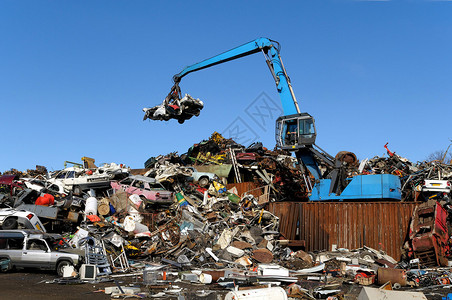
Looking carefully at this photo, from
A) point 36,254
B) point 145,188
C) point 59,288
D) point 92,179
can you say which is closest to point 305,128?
point 145,188

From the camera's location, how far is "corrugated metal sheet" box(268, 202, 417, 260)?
716 inches

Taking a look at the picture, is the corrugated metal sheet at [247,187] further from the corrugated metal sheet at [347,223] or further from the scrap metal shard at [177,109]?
the scrap metal shard at [177,109]

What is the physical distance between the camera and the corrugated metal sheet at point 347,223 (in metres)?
Answer: 18.2

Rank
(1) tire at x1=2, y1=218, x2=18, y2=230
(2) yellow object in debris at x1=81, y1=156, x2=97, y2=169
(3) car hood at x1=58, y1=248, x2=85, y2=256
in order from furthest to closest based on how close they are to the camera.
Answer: (2) yellow object in debris at x1=81, y1=156, x2=97, y2=169
(1) tire at x1=2, y1=218, x2=18, y2=230
(3) car hood at x1=58, y1=248, x2=85, y2=256

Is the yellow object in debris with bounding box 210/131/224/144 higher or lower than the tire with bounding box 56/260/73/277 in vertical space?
higher

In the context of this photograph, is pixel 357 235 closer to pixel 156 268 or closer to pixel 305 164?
pixel 305 164

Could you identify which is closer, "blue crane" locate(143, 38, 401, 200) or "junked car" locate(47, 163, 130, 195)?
"blue crane" locate(143, 38, 401, 200)

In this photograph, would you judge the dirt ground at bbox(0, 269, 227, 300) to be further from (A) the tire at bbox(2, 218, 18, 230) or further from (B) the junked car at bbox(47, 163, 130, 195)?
(B) the junked car at bbox(47, 163, 130, 195)

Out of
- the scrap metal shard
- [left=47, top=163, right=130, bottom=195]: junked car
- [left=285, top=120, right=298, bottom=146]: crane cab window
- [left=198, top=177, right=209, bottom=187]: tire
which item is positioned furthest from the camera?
[left=198, top=177, right=209, bottom=187]: tire

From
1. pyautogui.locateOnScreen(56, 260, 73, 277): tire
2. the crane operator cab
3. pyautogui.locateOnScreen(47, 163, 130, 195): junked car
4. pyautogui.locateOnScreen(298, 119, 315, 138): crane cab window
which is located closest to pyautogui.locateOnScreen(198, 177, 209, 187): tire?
pyautogui.locateOnScreen(47, 163, 130, 195): junked car

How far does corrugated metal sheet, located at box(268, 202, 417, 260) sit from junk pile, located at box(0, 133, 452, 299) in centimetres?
64

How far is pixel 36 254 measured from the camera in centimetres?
1436

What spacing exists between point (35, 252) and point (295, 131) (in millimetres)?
12934

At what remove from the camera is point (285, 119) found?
2155cm
